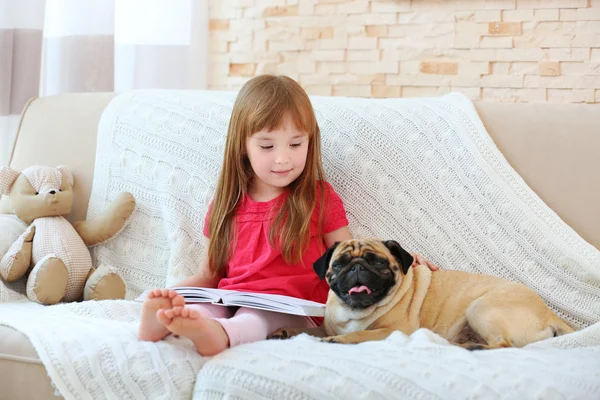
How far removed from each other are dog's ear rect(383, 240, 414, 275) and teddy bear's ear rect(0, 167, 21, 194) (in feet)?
3.40

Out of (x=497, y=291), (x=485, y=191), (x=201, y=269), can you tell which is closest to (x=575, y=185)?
(x=485, y=191)

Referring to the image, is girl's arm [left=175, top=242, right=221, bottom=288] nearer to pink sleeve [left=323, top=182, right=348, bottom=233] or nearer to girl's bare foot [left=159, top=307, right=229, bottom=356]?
pink sleeve [left=323, top=182, right=348, bottom=233]

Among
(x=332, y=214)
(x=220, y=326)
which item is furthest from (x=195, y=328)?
(x=332, y=214)

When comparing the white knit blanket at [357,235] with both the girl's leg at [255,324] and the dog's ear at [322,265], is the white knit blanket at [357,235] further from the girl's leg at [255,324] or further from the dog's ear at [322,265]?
the dog's ear at [322,265]

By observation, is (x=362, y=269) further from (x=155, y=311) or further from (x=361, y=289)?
(x=155, y=311)

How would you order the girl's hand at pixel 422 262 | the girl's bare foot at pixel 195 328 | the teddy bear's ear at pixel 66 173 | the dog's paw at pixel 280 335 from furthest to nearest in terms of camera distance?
the teddy bear's ear at pixel 66 173 → the girl's hand at pixel 422 262 → the dog's paw at pixel 280 335 → the girl's bare foot at pixel 195 328

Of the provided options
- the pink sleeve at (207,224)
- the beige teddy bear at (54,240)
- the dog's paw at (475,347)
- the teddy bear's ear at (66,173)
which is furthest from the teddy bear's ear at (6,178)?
the dog's paw at (475,347)

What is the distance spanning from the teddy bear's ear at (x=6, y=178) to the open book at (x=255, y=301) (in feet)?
2.08

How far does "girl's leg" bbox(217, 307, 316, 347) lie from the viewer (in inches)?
63.0

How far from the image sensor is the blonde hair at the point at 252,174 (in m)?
1.90

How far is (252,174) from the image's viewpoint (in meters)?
2.06

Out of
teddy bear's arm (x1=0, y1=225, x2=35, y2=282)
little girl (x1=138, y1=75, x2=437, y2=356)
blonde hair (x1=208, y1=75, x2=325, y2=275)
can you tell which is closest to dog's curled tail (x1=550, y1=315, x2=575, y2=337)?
little girl (x1=138, y1=75, x2=437, y2=356)

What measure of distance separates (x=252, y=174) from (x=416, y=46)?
1215 millimetres

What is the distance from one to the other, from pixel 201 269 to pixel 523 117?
0.90 metres
